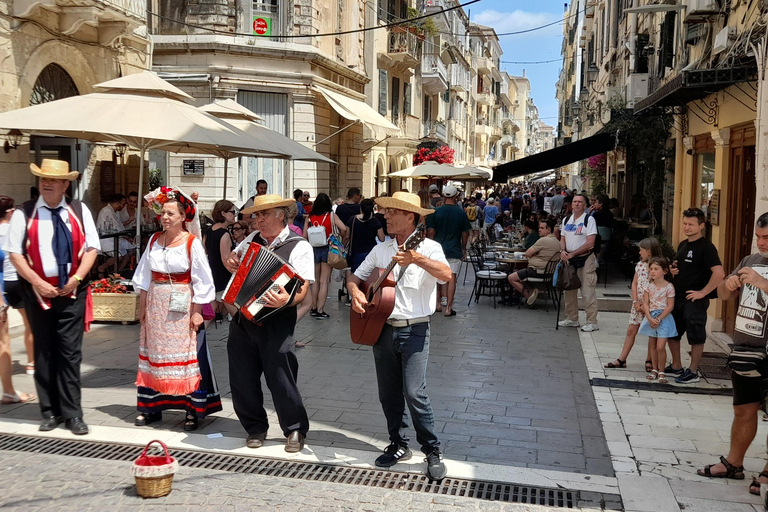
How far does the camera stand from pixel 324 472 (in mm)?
5133

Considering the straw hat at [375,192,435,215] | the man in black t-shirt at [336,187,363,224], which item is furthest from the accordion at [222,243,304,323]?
the man in black t-shirt at [336,187,363,224]

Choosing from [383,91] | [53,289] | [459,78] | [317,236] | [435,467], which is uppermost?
[459,78]

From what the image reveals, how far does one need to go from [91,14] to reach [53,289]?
312 inches

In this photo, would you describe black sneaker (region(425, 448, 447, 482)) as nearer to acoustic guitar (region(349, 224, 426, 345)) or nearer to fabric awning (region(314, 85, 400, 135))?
acoustic guitar (region(349, 224, 426, 345))

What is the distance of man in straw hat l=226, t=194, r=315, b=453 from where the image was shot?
5.39 m

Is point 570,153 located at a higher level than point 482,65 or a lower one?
lower

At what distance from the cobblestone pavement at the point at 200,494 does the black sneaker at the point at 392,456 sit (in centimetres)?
35

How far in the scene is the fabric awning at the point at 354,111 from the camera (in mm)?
19469

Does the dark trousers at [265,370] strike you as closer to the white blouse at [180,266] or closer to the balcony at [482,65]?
the white blouse at [180,266]

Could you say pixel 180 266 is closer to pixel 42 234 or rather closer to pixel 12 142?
pixel 42 234

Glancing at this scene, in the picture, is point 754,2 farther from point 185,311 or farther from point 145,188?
point 145,188

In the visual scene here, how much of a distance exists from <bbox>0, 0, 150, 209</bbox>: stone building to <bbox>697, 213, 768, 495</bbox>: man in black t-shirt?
10123 mm

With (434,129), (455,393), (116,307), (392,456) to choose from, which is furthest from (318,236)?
(434,129)

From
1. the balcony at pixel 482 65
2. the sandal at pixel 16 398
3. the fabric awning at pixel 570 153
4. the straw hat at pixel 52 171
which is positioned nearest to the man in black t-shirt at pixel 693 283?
the straw hat at pixel 52 171
